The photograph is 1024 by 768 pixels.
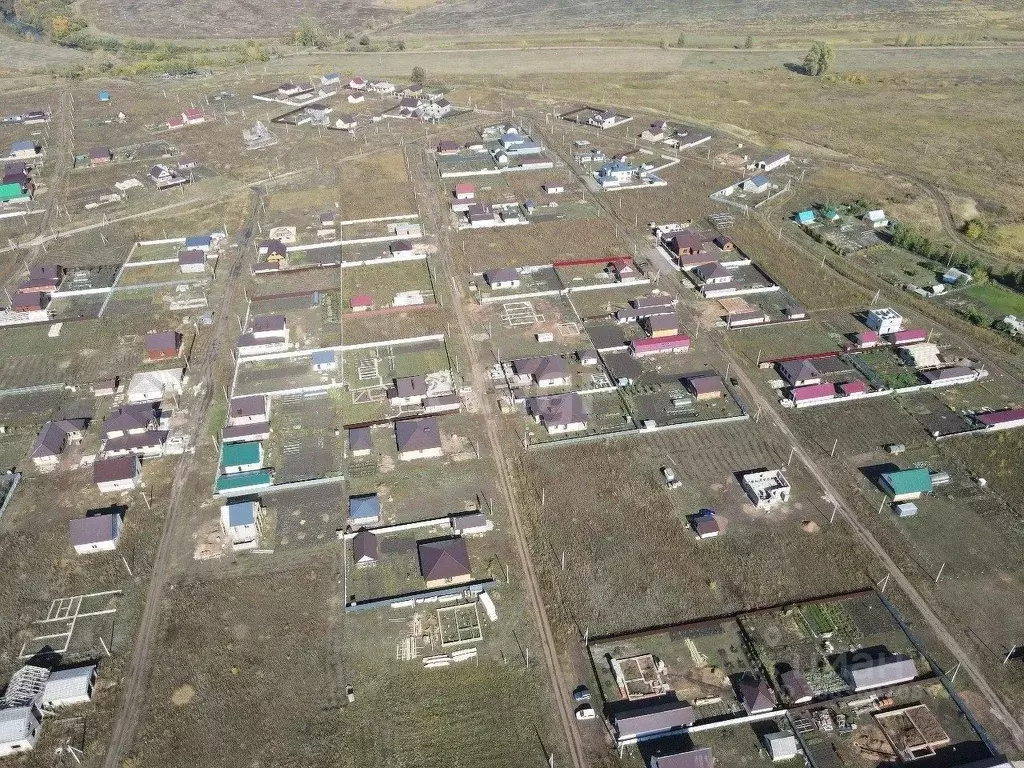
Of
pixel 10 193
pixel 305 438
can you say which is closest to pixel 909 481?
pixel 305 438

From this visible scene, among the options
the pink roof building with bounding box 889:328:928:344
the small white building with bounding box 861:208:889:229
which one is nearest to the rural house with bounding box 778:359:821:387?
the pink roof building with bounding box 889:328:928:344

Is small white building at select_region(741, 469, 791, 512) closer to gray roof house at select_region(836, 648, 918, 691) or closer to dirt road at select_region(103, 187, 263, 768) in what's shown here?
gray roof house at select_region(836, 648, 918, 691)

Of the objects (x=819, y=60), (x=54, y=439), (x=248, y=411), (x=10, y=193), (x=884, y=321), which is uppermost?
(x=819, y=60)

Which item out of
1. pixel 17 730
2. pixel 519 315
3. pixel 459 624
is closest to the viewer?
pixel 17 730

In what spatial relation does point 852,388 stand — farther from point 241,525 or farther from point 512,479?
point 241,525

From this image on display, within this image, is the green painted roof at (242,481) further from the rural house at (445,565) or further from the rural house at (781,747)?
the rural house at (781,747)
